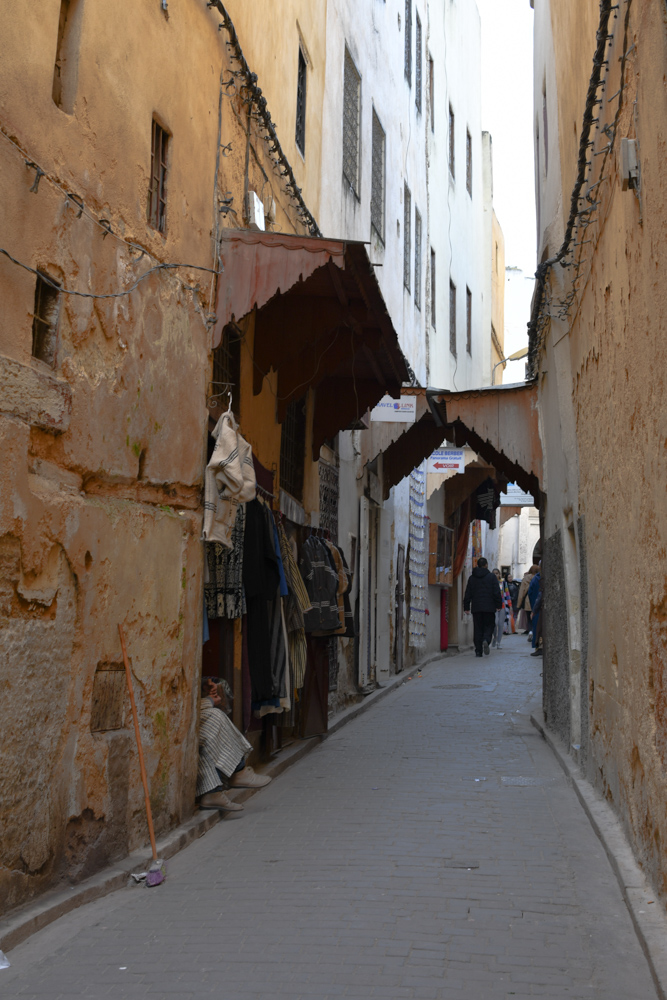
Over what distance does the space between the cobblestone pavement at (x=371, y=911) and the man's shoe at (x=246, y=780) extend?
176 millimetres

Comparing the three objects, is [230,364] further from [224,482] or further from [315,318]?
[224,482]

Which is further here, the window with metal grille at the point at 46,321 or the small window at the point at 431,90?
the small window at the point at 431,90

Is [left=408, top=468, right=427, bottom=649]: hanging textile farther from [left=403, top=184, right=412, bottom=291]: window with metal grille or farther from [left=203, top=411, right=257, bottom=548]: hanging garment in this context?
[left=203, top=411, right=257, bottom=548]: hanging garment

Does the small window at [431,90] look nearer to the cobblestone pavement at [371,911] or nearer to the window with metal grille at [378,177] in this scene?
the window with metal grille at [378,177]

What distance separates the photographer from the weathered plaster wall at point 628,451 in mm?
4750

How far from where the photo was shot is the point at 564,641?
10.1 m

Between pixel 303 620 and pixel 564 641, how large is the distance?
2689mm

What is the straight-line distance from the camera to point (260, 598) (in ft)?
27.2

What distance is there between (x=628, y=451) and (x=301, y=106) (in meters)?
6.98

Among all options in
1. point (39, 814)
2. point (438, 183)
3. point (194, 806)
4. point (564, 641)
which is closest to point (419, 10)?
point (438, 183)

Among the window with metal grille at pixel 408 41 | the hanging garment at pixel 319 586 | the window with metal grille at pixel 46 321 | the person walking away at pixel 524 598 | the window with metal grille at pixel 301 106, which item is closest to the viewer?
the window with metal grille at pixel 46 321

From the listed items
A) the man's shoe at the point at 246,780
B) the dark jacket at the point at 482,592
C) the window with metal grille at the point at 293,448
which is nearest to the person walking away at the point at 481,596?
the dark jacket at the point at 482,592

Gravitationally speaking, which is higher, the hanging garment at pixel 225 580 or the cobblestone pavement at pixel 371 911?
the hanging garment at pixel 225 580

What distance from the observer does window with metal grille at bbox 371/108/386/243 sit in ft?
51.6
